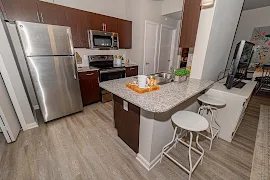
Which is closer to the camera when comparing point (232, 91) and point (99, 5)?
point (232, 91)

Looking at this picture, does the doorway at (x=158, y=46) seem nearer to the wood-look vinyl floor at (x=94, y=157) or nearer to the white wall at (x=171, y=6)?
the white wall at (x=171, y=6)

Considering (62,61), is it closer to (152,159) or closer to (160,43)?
(152,159)

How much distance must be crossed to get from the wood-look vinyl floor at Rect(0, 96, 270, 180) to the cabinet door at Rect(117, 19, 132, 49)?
8.13ft

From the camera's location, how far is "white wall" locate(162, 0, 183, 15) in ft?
10.4

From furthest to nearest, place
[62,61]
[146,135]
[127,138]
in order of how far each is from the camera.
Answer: [62,61] → [127,138] → [146,135]

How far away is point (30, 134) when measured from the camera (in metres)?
1.90

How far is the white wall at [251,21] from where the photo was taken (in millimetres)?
3615

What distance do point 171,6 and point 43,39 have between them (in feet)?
11.2

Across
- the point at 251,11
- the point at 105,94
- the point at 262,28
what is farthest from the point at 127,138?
the point at 251,11

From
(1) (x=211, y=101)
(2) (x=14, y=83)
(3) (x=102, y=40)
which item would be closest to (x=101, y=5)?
(3) (x=102, y=40)

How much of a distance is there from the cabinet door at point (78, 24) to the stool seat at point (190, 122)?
2.65 m

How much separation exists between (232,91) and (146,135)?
1513 millimetres

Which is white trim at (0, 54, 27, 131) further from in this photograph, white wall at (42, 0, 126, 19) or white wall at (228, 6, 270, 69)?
white wall at (228, 6, 270, 69)

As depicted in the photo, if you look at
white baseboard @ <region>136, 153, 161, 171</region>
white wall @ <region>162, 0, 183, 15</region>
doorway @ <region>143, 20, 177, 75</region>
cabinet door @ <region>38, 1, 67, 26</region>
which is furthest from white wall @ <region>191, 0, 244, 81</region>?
cabinet door @ <region>38, 1, 67, 26</region>
